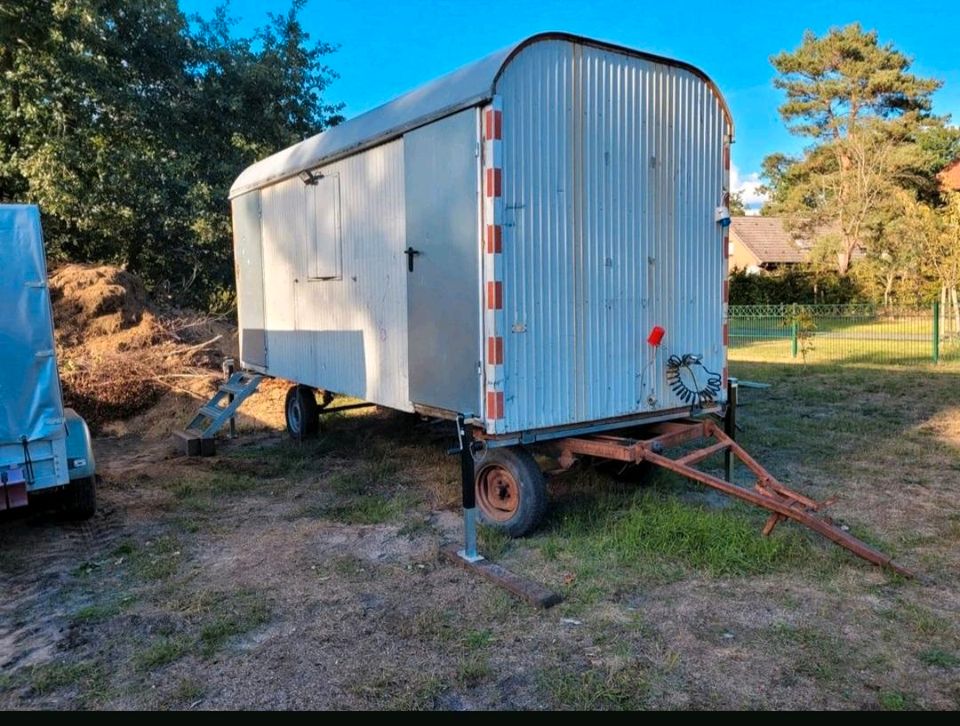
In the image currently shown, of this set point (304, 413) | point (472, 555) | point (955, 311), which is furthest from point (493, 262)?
point (955, 311)

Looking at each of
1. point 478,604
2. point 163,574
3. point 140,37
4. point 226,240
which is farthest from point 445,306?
point 140,37

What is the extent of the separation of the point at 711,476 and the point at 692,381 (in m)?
1.17

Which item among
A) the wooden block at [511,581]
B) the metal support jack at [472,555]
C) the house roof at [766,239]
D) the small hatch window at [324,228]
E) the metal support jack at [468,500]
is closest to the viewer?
the wooden block at [511,581]

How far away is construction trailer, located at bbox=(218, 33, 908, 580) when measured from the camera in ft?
16.0

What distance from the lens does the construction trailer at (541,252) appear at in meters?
4.87

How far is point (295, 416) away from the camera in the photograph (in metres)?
9.02

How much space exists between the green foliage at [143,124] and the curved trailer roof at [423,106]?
25.4 feet

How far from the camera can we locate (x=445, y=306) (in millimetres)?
5301

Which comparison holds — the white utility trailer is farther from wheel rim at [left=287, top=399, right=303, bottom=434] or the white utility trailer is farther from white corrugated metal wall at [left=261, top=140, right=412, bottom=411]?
wheel rim at [left=287, top=399, right=303, bottom=434]

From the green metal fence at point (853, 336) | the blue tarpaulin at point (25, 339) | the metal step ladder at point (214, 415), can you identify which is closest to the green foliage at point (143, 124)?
the metal step ladder at point (214, 415)

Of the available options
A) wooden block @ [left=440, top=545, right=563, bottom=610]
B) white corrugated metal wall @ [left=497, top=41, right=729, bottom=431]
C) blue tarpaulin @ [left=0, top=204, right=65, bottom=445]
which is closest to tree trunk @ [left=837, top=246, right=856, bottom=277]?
white corrugated metal wall @ [left=497, top=41, right=729, bottom=431]

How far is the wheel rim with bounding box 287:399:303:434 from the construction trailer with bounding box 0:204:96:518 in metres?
3.83

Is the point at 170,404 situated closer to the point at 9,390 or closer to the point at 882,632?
the point at 9,390

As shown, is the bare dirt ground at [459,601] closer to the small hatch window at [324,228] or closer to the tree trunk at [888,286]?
the small hatch window at [324,228]
